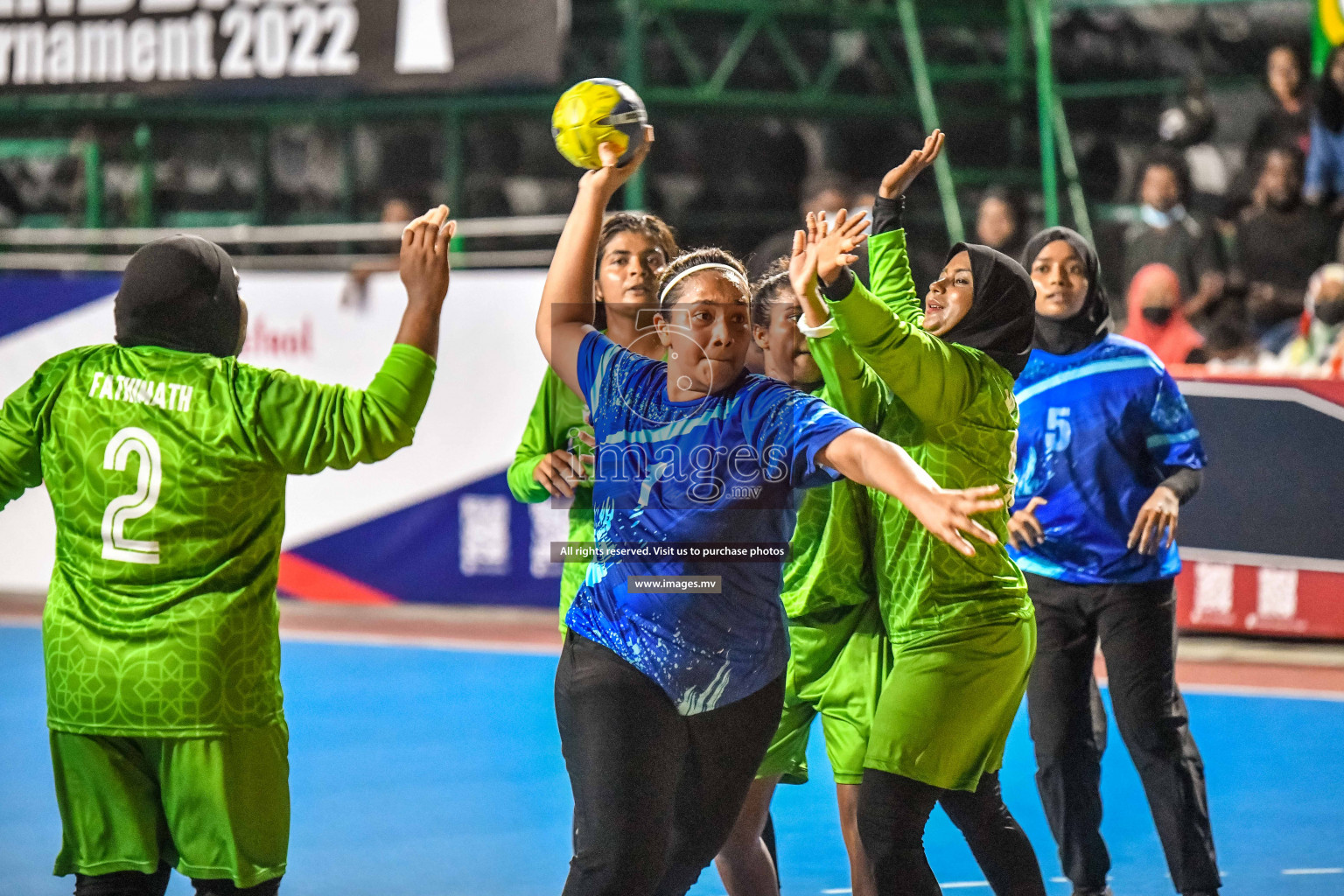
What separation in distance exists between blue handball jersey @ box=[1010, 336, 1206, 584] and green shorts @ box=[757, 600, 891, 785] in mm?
1049

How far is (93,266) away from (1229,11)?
1000cm

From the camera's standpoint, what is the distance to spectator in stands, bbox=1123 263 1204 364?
33.2 ft

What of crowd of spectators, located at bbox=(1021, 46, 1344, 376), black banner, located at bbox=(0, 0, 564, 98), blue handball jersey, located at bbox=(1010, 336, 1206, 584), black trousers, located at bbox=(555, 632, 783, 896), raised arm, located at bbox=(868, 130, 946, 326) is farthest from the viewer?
crowd of spectators, located at bbox=(1021, 46, 1344, 376)

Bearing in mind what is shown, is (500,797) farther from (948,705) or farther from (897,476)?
(897,476)

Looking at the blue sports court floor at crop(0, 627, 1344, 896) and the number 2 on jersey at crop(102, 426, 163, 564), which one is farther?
the blue sports court floor at crop(0, 627, 1344, 896)

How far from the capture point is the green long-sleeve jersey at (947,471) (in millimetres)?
4207

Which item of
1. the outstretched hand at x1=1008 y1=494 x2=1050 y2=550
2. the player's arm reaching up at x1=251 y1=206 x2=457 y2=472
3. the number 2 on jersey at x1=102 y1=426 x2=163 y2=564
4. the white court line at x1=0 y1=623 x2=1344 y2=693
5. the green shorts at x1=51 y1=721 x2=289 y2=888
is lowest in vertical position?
the white court line at x1=0 y1=623 x2=1344 y2=693

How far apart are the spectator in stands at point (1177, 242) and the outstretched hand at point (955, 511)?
28.5 feet

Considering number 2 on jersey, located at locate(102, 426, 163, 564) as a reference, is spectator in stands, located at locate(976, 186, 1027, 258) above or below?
above

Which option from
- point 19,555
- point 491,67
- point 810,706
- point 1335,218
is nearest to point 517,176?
point 491,67

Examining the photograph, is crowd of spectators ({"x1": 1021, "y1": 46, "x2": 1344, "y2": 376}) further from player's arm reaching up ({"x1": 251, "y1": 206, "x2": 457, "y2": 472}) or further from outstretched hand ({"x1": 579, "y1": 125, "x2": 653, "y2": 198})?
player's arm reaching up ({"x1": 251, "y1": 206, "x2": 457, "y2": 472})

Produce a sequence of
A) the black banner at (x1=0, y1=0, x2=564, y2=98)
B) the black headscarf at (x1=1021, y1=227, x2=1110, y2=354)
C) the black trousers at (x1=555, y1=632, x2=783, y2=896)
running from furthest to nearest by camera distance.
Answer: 1. the black banner at (x1=0, y1=0, x2=564, y2=98)
2. the black headscarf at (x1=1021, y1=227, x2=1110, y2=354)
3. the black trousers at (x1=555, y1=632, x2=783, y2=896)

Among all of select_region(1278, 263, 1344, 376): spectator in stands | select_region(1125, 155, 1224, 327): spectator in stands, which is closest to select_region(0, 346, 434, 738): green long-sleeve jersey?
select_region(1278, 263, 1344, 376): spectator in stands

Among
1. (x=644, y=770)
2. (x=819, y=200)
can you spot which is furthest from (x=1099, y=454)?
(x=819, y=200)
